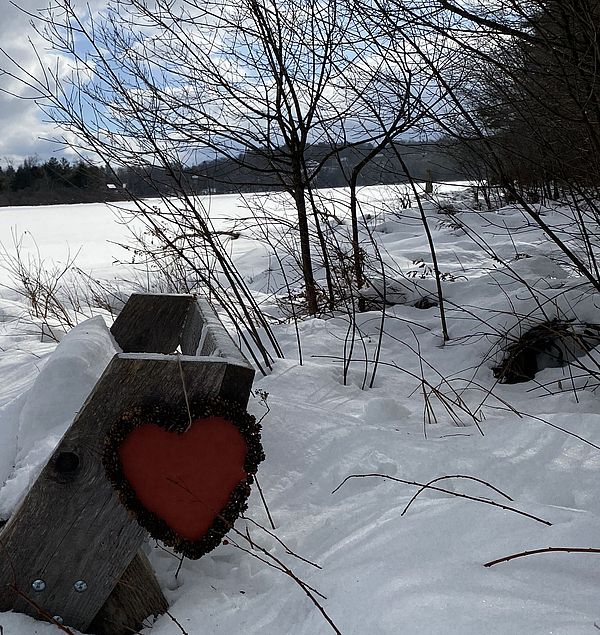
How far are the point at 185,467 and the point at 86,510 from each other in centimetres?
27

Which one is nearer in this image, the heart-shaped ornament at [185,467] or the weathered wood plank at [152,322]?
the heart-shaped ornament at [185,467]

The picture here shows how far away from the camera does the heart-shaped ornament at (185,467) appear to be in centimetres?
140

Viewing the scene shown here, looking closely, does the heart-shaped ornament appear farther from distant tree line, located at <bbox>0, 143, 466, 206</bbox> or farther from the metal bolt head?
distant tree line, located at <bbox>0, 143, 466, 206</bbox>

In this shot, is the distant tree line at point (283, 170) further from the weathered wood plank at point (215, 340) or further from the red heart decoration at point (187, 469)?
the red heart decoration at point (187, 469)

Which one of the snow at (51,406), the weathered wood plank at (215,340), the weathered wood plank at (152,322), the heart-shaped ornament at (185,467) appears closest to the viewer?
the heart-shaped ornament at (185,467)

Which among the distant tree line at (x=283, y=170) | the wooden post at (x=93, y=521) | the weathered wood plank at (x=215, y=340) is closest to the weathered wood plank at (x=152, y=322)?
the weathered wood plank at (x=215, y=340)

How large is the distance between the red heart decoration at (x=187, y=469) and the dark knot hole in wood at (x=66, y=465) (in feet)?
0.39

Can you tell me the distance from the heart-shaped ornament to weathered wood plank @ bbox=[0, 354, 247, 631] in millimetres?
43

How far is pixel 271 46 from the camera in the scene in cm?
455

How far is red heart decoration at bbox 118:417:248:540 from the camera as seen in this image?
141 centimetres

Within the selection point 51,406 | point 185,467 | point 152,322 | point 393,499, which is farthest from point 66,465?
point 152,322

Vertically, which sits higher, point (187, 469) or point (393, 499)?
point (187, 469)

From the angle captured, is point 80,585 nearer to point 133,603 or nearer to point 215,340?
point 133,603

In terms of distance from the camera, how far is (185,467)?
4.71ft
